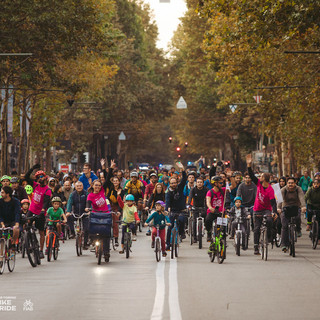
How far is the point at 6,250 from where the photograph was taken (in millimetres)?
16094

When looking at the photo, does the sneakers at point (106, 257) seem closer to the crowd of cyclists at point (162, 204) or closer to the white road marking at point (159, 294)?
the crowd of cyclists at point (162, 204)

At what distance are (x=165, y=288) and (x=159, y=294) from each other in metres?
0.72

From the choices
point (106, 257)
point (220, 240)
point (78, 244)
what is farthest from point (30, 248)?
point (220, 240)

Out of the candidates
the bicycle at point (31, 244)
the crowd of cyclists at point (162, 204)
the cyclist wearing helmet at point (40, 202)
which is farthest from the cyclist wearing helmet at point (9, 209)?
the cyclist wearing helmet at point (40, 202)

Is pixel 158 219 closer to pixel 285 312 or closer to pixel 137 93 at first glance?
pixel 285 312

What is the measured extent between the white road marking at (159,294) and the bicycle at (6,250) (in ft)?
8.91

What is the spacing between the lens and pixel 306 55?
32.5 meters

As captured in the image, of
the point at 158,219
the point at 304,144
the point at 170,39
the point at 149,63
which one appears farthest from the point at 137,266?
the point at 170,39

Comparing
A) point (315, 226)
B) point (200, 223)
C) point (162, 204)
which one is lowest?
point (315, 226)

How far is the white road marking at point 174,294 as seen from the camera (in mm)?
10496

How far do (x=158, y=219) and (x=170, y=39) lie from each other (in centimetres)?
7512

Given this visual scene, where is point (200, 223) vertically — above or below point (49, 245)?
above

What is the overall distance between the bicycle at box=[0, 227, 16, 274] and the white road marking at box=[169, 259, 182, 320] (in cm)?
295

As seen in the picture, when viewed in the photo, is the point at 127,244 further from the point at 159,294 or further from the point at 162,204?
the point at 159,294
